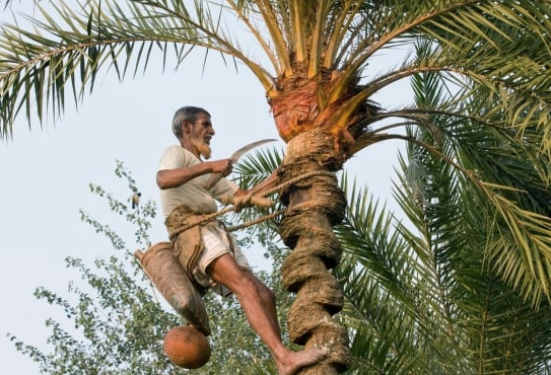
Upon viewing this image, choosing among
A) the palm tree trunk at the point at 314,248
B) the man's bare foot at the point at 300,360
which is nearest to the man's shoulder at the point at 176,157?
the palm tree trunk at the point at 314,248

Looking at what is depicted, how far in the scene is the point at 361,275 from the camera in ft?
36.0

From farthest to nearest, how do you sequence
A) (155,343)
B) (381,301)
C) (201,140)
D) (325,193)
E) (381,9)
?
1. (155,343)
2. (381,301)
3. (381,9)
4. (201,140)
5. (325,193)

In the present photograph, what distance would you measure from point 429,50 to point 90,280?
8.54 m

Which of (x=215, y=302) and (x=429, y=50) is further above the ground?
(x=215, y=302)

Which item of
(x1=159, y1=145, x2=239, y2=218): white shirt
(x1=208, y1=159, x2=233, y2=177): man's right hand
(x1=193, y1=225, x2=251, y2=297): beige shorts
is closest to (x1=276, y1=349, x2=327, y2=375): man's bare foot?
(x1=193, y1=225, x2=251, y2=297): beige shorts

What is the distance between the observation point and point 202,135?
879cm

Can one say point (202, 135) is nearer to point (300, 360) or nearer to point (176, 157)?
point (176, 157)

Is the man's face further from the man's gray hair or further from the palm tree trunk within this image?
the palm tree trunk

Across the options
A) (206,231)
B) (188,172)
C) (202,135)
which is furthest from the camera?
(202,135)

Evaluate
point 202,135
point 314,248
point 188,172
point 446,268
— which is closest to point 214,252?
point 188,172

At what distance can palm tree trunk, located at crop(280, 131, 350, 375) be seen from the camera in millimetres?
7590

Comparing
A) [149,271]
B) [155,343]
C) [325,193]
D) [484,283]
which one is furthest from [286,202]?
[155,343]

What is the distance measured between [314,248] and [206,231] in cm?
76

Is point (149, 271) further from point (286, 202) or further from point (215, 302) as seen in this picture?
point (215, 302)
